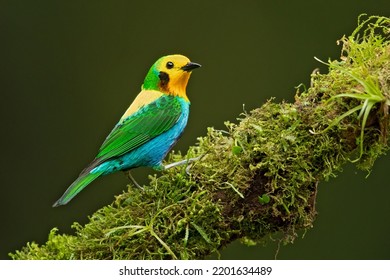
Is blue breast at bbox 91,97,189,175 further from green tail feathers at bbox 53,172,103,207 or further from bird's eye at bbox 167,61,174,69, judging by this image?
bird's eye at bbox 167,61,174,69

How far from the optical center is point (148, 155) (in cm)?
257

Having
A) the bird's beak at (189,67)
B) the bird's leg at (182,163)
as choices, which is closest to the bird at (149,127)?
the bird's beak at (189,67)

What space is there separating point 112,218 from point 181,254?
1.01 ft

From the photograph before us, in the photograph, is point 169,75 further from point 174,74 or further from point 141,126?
point 141,126

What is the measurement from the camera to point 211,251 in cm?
189

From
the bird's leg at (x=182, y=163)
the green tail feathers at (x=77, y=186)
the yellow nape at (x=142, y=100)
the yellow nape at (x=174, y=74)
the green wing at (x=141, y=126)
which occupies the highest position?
the yellow nape at (x=174, y=74)

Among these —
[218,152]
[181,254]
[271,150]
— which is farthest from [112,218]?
[271,150]

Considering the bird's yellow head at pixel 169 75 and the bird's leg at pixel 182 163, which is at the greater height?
the bird's yellow head at pixel 169 75

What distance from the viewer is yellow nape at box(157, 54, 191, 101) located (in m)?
2.84

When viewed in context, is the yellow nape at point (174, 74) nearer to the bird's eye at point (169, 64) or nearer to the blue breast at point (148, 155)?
the bird's eye at point (169, 64)

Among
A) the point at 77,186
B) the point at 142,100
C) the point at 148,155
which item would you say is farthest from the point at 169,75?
the point at 77,186

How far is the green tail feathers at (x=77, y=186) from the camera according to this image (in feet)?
7.45

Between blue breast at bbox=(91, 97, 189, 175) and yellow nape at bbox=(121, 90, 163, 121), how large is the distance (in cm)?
16

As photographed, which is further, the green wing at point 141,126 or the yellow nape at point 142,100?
the yellow nape at point 142,100
